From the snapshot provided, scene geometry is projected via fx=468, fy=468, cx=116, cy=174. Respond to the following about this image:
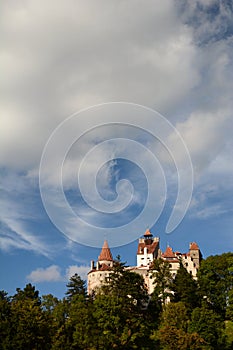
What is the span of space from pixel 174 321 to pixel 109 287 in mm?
14286

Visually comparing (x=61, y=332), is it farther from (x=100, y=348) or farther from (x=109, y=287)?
(x=109, y=287)

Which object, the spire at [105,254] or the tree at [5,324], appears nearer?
the tree at [5,324]

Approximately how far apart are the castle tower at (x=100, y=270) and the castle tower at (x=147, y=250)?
849 centimetres

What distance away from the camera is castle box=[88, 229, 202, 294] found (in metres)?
97.2

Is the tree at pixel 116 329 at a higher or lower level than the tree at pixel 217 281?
lower

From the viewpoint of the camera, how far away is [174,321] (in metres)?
53.3

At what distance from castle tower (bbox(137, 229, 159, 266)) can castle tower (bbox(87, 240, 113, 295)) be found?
8.49 metres

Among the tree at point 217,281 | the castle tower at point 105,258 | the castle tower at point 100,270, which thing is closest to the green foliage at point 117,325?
the tree at point 217,281

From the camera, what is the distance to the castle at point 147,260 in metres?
97.2

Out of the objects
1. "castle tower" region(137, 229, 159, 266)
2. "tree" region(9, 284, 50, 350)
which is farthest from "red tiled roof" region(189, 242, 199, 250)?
"tree" region(9, 284, 50, 350)

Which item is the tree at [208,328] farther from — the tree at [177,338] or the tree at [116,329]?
the tree at [116,329]

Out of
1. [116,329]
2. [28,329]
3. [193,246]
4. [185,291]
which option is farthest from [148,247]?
[28,329]

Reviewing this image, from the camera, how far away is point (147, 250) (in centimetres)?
11062

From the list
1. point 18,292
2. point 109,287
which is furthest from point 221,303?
point 18,292
